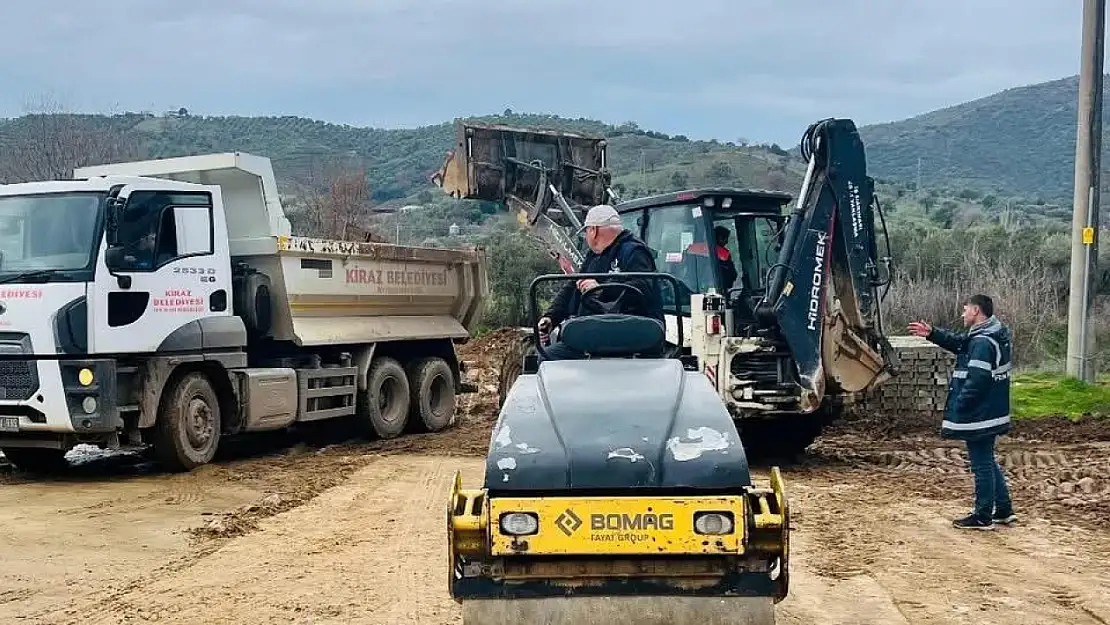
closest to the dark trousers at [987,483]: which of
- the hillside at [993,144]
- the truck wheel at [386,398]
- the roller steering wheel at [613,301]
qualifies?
the roller steering wheel at [613,301]

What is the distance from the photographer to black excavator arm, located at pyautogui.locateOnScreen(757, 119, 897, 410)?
10.5m

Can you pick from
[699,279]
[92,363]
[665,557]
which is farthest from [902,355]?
[665,557]

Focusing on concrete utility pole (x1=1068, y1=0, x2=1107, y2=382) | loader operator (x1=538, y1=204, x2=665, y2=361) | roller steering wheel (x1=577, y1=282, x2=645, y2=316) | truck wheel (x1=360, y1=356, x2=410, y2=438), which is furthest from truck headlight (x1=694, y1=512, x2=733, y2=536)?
concrete utility pole (x1=1068, y1=0, x2=1107, y2=382)

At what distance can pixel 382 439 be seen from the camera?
14422mm

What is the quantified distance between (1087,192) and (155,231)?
1193cm

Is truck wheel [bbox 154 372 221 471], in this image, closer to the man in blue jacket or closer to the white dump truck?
the white dump truck

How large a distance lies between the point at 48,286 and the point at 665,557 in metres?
7.41

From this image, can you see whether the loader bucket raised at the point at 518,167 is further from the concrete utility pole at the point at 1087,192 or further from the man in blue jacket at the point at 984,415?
the man in blue jacket at the point at 984,415

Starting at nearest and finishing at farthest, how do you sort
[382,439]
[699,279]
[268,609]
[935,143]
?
[268,609] → [699,279] → [382,439] → [935,143]

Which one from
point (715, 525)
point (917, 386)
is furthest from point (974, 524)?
point (917, 386)

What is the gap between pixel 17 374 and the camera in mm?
10359

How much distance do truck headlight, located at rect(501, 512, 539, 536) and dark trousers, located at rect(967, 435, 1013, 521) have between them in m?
4.77

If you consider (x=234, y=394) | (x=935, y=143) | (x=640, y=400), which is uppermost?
(x=935, y=143)

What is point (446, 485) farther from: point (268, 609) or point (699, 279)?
point (268, 609)
